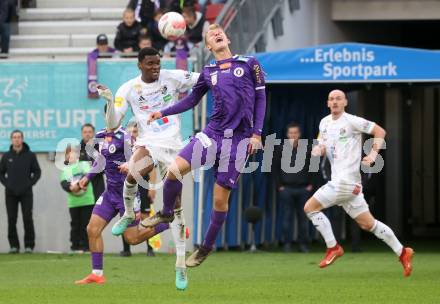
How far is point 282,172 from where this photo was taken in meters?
21.5

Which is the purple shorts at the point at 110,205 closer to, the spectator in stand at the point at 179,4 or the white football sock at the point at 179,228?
the white football sock at the point at 179,228

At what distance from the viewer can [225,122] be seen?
41.7 feet

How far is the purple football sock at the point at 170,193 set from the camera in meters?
12.8

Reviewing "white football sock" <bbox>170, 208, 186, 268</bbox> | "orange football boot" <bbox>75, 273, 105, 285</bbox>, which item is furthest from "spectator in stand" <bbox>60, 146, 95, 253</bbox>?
"white football sock" <bbox>170, 208, 186, 268</bbox>

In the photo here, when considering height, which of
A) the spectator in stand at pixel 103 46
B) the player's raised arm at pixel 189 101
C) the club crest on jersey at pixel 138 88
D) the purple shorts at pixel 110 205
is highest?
the spectator in stand at pixel 103 46

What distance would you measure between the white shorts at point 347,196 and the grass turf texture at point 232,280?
2.76 ft

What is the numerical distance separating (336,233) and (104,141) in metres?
7.85

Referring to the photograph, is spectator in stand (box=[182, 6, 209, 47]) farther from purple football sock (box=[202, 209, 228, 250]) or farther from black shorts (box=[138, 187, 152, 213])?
purple football sock (box=[202, 209, 228, 250])

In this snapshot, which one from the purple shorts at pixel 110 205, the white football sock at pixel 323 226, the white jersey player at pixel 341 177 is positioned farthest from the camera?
the white football sock at pixel 323 226

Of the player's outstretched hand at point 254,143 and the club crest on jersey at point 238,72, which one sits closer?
the player's outstretched hand at point 254,143

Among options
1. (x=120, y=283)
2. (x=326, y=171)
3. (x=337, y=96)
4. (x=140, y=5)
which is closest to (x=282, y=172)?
(x=326, y=171)

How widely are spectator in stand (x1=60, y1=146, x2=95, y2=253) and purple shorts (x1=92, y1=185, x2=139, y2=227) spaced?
586cm

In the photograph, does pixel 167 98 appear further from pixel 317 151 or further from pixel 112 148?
pixel 317 151

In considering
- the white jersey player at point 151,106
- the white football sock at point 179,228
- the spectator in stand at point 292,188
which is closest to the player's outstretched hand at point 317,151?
the white jersey player at point 151,106
